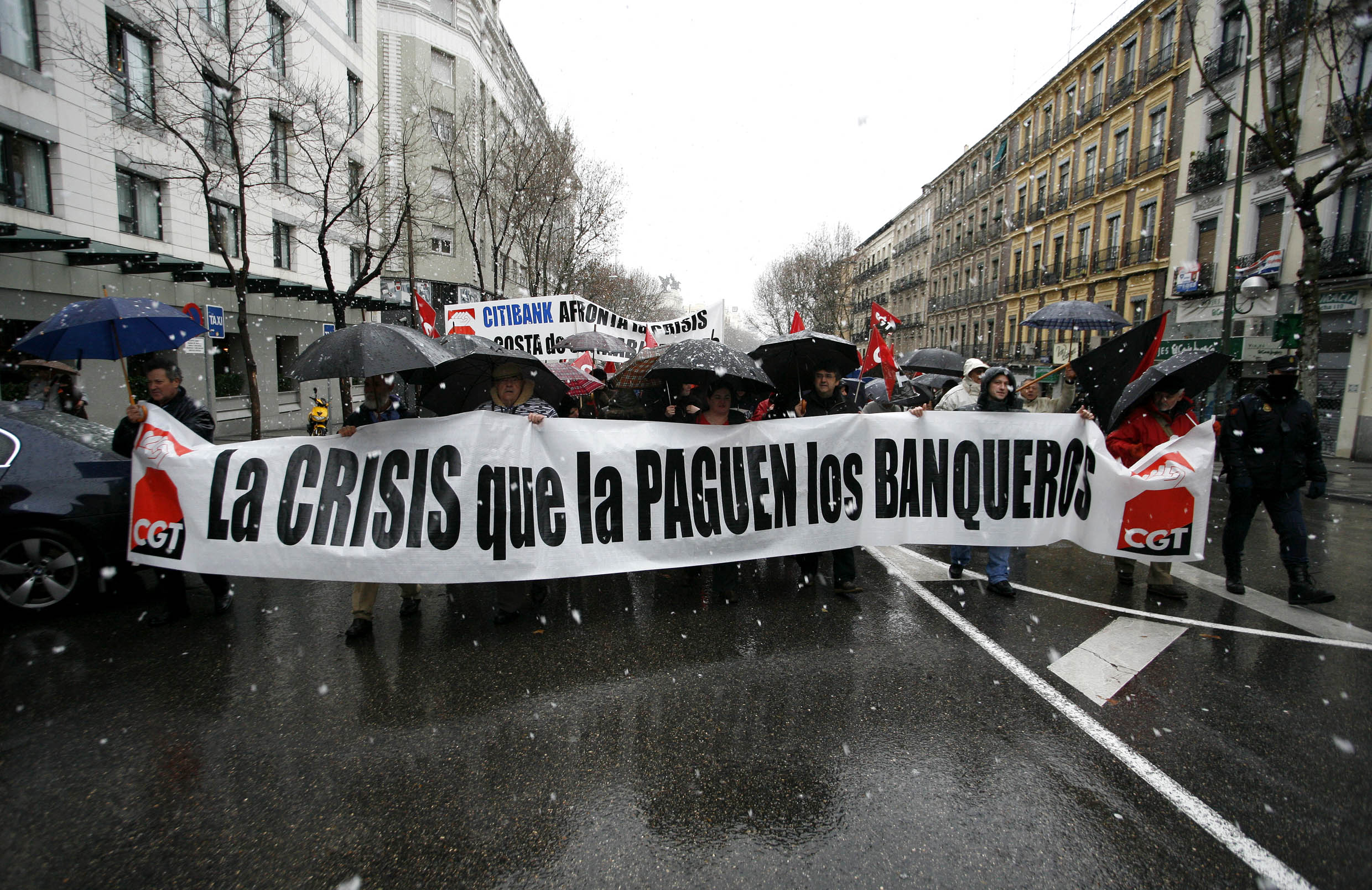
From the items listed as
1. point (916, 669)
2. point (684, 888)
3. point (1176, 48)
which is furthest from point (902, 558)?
point (1176, 48)

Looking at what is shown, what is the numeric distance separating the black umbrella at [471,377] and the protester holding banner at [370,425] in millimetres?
256

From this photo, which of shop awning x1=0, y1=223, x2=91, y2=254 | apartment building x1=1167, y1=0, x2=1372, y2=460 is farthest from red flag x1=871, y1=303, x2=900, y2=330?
shop awning x1=0, y1=223, x2=91, y2=254

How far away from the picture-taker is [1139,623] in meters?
4.68

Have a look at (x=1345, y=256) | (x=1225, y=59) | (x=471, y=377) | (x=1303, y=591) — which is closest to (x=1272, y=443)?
(x=1303, y=591)

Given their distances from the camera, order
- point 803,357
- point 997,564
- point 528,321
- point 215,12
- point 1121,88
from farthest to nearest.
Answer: point 1121,88 < point 215,12 < point 528,321 < point 803,357 < point 997,564

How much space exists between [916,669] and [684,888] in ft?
7.14

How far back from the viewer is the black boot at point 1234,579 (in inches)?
210

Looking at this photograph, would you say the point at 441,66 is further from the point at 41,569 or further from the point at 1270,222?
the point at 41,569

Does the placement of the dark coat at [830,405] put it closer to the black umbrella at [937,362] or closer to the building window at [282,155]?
the black umbrella at [937,362]

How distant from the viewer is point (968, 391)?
246 inches

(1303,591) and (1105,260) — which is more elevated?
(1105,260)

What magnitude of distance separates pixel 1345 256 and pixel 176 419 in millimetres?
24235

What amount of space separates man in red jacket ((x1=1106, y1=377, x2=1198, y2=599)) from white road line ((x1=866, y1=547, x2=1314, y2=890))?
74.1 inches

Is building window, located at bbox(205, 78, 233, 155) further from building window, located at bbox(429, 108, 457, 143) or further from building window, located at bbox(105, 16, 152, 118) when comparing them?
building window, located at bbox(429, 108, 457, 143)
